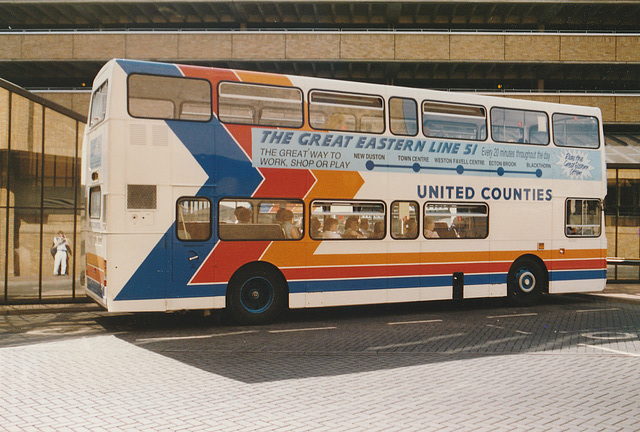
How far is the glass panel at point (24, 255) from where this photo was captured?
41.9ft

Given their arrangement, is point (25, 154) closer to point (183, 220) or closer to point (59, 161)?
point (59, 161)

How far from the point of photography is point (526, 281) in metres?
13.1

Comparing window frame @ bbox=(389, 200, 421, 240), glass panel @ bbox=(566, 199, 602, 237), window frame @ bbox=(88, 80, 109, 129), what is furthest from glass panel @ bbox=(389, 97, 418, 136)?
window frame @ bbox=(88, 80, 109, 129)

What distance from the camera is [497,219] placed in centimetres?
1268

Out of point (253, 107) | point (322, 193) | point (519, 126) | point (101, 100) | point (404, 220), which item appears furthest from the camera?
point (519, 126)

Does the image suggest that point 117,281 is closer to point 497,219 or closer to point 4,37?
point 497,219

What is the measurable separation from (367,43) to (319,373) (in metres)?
23.3

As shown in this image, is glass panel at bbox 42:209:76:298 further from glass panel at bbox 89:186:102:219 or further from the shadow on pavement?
glass panel at bbox 89:186:102:219

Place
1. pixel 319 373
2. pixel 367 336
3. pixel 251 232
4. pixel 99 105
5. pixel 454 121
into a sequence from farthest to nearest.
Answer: pixel 454 121 → pixel 251 232 → pixel 99 105 → pixel 367 336 → pixel 319 373

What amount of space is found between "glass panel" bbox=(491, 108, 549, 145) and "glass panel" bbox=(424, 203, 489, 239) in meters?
1.67

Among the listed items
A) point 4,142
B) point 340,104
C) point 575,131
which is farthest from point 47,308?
point 575,131

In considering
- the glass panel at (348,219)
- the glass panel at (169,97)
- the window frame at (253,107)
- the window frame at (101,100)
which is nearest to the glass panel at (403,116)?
the glass panel at (348,219)

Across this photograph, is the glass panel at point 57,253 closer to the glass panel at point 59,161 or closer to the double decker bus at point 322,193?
the glass panel at point 59,161

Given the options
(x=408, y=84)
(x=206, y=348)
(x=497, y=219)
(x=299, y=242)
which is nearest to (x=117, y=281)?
(x=206, y=348)
